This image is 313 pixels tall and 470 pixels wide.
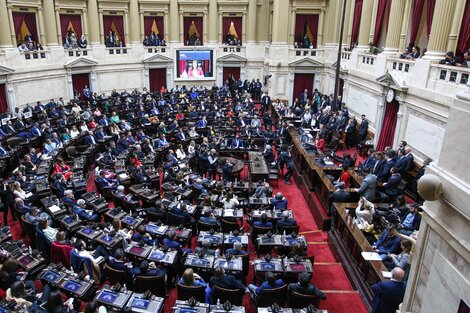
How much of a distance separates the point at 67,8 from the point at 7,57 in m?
6.52

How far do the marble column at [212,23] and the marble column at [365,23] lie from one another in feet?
42.0

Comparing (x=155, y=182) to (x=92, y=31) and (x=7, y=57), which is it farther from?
(x=92, y=31)

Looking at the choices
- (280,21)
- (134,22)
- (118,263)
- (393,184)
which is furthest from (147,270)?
(134,22)

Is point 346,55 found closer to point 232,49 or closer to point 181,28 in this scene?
point 232,49

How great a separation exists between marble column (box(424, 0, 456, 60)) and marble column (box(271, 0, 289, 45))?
1470 centimetres

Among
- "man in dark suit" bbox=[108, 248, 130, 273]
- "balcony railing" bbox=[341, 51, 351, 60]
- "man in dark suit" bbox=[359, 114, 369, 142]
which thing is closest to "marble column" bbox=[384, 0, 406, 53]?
"man in dark suit" bbox=[359, 114, 369, 142]

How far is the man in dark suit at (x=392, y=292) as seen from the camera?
6832 millimetres

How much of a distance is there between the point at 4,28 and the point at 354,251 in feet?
71.8

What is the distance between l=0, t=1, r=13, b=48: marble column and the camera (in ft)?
69.3

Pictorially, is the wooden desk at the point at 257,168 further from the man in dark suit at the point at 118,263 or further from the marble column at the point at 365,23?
the marble column at the point at 365,23

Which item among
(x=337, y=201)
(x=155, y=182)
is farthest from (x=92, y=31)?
(x=337, y=201)

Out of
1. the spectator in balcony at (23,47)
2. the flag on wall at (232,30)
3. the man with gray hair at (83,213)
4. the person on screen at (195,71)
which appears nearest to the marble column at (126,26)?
the person on screen at (195,71)

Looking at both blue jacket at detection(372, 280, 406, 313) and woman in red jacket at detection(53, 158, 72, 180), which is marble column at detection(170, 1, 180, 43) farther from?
blue jacket at detection(372, 280, 406, 313)

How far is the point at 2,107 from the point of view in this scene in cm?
2089
